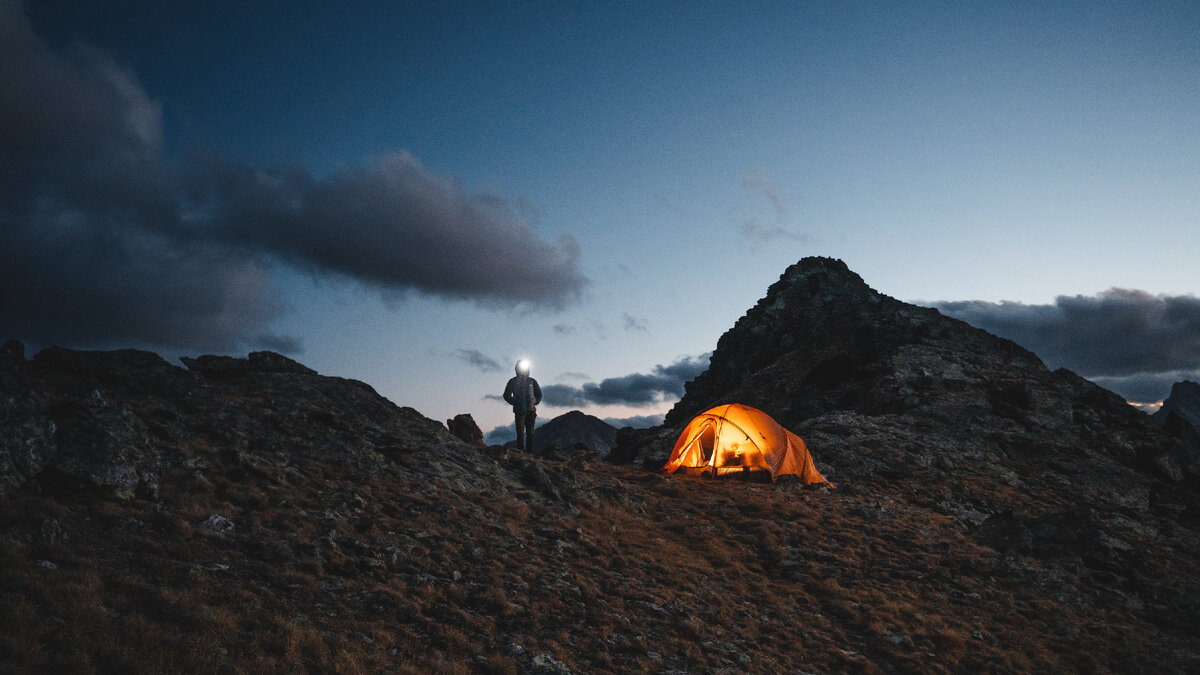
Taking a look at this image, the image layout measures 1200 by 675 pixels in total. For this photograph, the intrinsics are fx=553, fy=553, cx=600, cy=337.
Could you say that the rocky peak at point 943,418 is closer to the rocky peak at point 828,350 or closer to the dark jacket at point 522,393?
the rocky peak at point 828,350

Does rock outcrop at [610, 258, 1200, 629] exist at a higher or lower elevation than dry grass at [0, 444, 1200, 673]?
higher

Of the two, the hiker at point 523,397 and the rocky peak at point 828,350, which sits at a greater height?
the rocky peak at point 828,350

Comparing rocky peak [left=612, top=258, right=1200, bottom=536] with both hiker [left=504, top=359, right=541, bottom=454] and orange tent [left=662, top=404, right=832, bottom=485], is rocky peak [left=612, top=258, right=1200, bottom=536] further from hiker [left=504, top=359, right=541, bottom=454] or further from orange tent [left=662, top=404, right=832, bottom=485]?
hiker [left=504, top=359, right=541, bottom=454]

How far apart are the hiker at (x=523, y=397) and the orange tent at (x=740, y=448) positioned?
804 cm

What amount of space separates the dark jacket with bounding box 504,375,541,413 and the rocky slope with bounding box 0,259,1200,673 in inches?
172

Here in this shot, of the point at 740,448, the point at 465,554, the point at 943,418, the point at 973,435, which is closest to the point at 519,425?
the point at 740,448

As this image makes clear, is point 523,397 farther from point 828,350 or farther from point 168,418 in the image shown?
point 828,350

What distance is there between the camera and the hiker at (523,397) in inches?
1017

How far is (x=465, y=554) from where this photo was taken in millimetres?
12445

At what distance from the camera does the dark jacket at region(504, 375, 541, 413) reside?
2581 cm

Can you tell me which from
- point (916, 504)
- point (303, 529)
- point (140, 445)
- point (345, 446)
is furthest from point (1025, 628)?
point (140, 445)

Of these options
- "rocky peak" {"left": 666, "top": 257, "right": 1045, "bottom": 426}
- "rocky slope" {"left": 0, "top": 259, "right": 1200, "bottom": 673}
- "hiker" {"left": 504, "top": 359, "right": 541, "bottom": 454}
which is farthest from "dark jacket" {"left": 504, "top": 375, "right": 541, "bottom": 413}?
"rocky peak" {"left": 666, "top": 257, "right": 1045, "bottom": 426}

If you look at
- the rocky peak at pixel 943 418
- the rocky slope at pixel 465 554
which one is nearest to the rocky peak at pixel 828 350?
the rocky peak at pixel 943 418

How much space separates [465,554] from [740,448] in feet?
60.3
